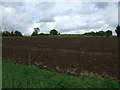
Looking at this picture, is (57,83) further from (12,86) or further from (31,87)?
(12,86)

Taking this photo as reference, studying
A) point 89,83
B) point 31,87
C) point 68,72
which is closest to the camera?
point 31,87

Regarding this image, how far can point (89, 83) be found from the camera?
7926mm

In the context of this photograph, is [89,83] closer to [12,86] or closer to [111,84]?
[111,84]

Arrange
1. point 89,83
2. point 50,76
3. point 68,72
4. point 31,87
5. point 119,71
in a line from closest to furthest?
point 31,87, point 89,83, point 50,76, point 68,72, point 119,71

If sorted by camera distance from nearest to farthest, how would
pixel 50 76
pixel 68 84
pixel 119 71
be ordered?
pixel 68 84 < pixel 50 76 < pixel 119 71

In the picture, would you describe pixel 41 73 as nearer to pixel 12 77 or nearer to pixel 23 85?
pixel 12 77

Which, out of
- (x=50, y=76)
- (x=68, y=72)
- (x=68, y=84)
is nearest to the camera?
(x=68, y=84)

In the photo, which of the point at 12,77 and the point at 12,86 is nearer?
the point at 12,86

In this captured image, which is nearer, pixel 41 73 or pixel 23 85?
pixel 23 85

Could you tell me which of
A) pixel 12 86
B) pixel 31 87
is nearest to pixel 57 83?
pixel 31 87

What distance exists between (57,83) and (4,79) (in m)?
2.00

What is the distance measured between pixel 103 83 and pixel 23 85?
3.13m

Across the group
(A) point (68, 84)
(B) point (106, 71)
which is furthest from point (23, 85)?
(B) point (106, 71)

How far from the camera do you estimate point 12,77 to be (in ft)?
25.8
